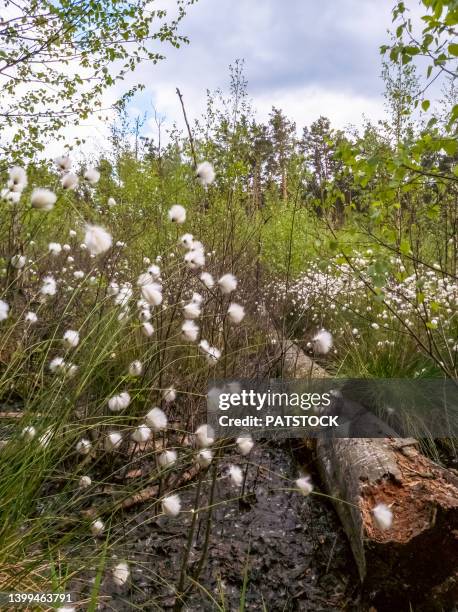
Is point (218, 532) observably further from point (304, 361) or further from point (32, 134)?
point (32, 134)

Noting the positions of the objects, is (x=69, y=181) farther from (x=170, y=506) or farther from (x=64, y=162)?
(x=170, y=506)

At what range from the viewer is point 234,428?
2658 mm

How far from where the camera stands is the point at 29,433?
65.9 inches

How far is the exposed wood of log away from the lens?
2.00m

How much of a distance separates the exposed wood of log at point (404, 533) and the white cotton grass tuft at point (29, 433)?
1237 millimetres

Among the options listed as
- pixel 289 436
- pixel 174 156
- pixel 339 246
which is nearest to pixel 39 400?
pixel 339 246

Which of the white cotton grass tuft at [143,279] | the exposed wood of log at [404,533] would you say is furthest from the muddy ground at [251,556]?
the white cotton grass tuft at [143,279]

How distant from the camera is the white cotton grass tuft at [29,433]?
1618mm

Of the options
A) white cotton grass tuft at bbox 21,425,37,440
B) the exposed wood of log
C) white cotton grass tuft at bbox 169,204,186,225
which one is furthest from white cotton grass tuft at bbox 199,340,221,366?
the exposed wood of log

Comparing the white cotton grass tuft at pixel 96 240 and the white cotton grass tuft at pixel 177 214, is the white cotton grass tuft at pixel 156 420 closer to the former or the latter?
the white cotton grass tuft at pixel 96 240

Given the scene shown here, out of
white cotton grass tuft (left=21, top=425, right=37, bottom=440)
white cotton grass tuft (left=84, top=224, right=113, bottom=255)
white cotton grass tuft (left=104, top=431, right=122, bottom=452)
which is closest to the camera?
white cotton grass tuft (left=84, top=224, right=113, bottom=255)

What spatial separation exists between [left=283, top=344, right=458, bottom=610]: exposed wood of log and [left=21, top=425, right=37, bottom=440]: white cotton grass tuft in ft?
4.06

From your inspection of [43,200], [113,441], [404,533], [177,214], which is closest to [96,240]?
[43,200]

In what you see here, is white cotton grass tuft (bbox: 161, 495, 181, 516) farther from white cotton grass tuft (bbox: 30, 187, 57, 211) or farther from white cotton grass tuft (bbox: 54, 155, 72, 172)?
white cotton grass tuft (bbox: 54, 155, 72, 172)
